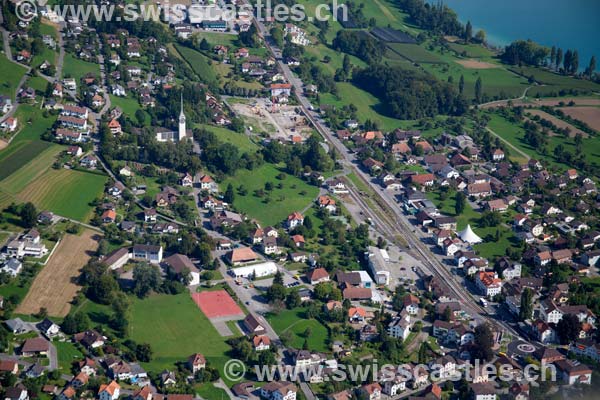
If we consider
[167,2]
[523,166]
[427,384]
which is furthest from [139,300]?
[167,2]

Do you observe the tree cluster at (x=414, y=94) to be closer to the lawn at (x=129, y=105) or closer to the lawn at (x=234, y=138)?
the lawn at (x=234, y=138)

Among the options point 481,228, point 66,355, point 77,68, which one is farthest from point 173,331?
point 77,68

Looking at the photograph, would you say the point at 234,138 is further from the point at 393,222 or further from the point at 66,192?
the point at 66,192

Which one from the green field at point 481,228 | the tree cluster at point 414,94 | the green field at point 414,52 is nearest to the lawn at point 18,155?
the green field at point 481,228

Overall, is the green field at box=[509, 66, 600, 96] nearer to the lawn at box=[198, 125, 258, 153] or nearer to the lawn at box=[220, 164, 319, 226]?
the lawn at box=[198, 125, 258, 153]

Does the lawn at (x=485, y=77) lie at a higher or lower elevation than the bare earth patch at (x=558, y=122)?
higher
